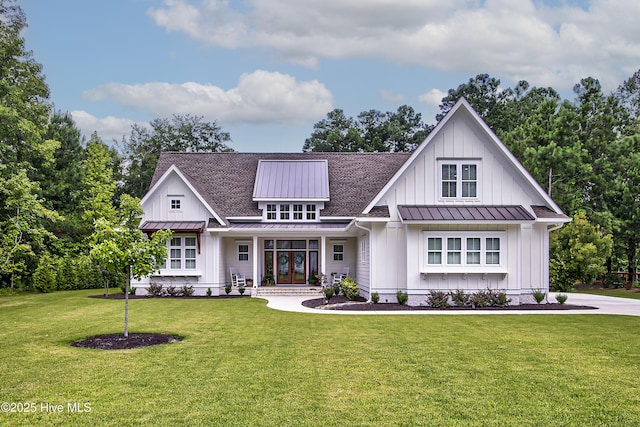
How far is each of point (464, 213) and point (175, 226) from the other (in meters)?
12.4

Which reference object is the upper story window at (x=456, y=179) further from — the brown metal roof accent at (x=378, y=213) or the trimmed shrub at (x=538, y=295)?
the trimmed shrub at (x=538, y=295)

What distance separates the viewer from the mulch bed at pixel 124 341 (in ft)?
36.2

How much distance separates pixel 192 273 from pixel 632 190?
24.1 meters

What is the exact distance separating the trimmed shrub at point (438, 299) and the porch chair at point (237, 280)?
32.7ft

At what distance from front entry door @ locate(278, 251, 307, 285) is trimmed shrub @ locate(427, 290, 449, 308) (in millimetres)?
9971

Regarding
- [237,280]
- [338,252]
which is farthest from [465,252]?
[237,280]

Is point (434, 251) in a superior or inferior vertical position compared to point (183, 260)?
superior

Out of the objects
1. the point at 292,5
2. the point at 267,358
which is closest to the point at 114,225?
the point at 267,358

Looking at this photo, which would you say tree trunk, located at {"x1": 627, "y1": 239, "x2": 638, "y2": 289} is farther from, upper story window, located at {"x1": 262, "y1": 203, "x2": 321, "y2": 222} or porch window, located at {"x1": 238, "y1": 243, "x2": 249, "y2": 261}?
porch window, located at {"x1": 238, "y1": 243, "x2": 249, "y2": 261}

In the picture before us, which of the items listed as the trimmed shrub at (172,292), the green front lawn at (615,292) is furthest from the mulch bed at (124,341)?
the green front lawn at (615,292)

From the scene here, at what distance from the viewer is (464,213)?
1956 centimetres

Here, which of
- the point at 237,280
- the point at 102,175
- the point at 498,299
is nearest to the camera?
the point at 498,299

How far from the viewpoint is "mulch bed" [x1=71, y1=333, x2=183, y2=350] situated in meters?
11.0

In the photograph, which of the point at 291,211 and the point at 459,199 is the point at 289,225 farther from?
the point at 459,199
